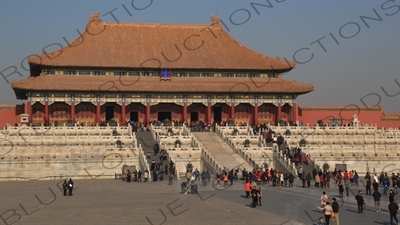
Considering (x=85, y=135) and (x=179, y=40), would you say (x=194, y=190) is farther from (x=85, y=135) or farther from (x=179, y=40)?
(x=179, y=40)

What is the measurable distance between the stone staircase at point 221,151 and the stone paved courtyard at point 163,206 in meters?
6.31

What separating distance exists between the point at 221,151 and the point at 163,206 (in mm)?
18464

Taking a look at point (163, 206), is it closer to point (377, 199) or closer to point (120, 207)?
point (120, 207)

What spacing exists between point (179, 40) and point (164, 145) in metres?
25.9

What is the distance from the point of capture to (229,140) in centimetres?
4788

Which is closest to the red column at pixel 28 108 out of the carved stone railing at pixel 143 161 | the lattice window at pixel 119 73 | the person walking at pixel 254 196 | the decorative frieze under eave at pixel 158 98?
the decorative frieze under eave at pixel 158 98

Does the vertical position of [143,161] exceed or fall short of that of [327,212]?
it exceeds it

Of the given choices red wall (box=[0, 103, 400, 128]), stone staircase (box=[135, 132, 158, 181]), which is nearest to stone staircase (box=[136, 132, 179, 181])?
stone staircase (box=[135, 132, 158, 181])

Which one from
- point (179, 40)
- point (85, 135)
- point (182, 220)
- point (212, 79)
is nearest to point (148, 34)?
point (179, 40)

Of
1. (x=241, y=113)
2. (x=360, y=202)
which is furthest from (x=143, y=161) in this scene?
(x=241, y=113)

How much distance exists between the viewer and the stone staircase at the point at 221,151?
42172 millimetres

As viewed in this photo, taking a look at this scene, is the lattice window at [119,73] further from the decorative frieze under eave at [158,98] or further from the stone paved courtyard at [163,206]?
the stone paved courtyard at [163,206]

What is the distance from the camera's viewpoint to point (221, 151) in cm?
4578

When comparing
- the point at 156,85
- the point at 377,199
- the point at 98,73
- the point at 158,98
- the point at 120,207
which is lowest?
the point at 120,207
